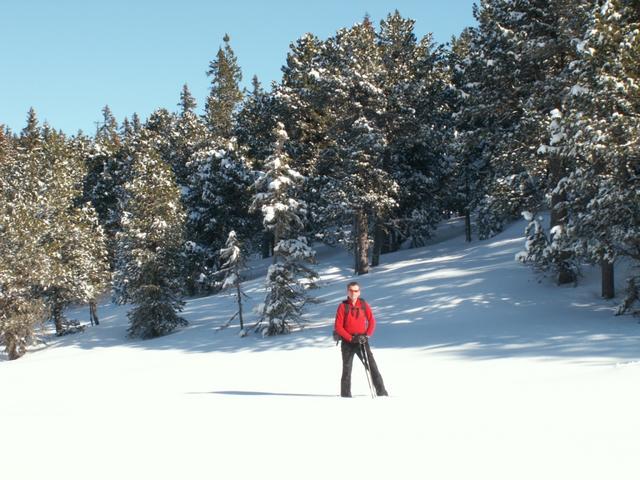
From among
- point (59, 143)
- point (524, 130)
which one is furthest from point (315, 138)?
point (59, 143)

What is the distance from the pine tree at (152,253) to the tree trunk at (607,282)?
19842 millimetres

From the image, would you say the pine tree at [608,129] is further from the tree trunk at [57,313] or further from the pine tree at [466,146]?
the tree trunk at [57,313]

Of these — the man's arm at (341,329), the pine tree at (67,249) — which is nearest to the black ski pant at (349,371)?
the man's arm at (341,329)

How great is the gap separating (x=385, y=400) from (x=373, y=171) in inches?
893

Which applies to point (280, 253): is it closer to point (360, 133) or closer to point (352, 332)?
point (360, 133)

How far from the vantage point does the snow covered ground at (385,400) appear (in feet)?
20.5

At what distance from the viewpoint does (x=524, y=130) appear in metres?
22.7

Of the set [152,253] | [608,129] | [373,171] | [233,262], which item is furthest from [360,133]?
[608,129]

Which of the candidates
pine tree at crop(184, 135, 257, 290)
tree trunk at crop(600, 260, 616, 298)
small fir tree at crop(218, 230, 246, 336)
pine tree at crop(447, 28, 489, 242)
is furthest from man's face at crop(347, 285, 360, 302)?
pine tree at crop(184, 135, 257, 290)

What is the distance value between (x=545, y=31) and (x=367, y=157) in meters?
11.2

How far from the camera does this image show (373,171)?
3156 centimetres

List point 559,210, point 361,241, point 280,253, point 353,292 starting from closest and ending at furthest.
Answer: point 353,292 < point 559,210 < point 280,253 < point 361,241

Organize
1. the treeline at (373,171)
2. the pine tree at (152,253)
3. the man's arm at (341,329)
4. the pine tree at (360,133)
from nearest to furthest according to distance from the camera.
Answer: the man's arm at (341,329), the treeline at (373,171), the pine tree at (152,253), the pine tree at (360,133)

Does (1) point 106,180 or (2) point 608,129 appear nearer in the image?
(2) point 608,129
